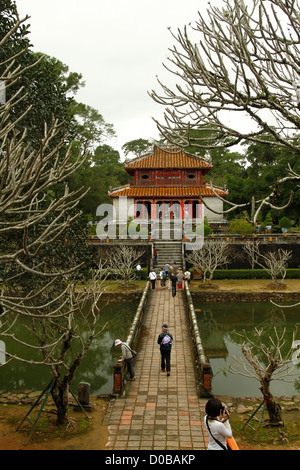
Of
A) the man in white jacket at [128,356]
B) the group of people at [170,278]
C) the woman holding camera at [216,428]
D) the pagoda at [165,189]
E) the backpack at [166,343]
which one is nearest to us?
the woman holding camera at [216,428]

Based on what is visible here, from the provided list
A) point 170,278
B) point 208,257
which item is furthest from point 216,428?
point 208,257

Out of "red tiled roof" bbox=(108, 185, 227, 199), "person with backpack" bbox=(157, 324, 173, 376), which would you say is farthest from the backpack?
"red tiled roof" bbox=(108, 185, 227, 199)

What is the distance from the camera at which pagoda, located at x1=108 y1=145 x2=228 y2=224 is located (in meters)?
32.1

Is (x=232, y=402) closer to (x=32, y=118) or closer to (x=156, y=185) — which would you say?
(x=32, y=118)

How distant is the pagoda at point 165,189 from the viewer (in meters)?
32.1

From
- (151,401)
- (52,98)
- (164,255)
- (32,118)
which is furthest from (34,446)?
(164,255)

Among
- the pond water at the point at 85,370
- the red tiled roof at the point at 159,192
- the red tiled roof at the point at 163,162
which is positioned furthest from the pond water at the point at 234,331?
the red tiled roof at the point at 163,162

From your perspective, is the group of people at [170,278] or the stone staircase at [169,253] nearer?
the group of people at [170,278]

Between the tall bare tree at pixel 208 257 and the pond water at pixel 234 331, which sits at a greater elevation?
the tall bare tree at pixel 208 257

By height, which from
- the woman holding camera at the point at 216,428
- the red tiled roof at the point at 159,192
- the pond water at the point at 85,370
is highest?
the red tiled roof at the point at 159,192

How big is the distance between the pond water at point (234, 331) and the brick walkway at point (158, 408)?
1.35 metres

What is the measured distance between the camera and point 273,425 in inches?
309

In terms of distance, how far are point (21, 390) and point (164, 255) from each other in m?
15.8

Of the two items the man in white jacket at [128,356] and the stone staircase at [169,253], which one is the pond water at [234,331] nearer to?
the man in white jacket at [128,356]
